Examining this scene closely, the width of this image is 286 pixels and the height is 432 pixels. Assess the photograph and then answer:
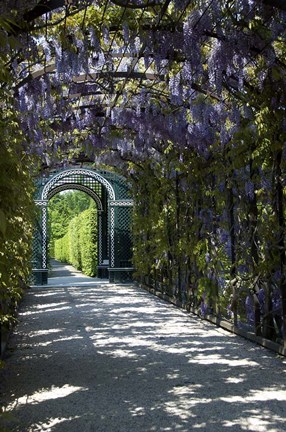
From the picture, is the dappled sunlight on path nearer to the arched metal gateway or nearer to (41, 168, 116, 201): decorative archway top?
the arched metal gateway

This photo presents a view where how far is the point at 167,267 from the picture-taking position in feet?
30.2

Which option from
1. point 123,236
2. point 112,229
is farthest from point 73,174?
point 123,236

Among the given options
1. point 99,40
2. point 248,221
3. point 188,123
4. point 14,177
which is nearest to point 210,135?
point 188,123

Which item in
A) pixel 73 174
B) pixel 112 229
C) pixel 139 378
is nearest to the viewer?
pixel 139 378

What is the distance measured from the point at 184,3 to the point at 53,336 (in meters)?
3.49

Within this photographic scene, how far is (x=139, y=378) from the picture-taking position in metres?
3.94

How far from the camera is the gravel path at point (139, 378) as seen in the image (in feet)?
9.82

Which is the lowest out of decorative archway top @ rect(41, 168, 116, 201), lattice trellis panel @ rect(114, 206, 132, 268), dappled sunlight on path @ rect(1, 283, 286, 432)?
dappled sunlight on path @ rect(1, 283, 286, 432)

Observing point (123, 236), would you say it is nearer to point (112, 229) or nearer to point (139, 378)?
point (112, 229)

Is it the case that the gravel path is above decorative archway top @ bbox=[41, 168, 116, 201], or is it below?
below

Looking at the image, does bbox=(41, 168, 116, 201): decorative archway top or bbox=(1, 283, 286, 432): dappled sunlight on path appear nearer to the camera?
bbox=(1, 283, 286, 432): dappled sunlight on path

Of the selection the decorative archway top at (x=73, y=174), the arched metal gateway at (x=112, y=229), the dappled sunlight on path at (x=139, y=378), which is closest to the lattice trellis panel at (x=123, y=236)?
the arched metal gateway at (x=112, y=229)

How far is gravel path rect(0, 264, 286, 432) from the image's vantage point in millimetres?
2994

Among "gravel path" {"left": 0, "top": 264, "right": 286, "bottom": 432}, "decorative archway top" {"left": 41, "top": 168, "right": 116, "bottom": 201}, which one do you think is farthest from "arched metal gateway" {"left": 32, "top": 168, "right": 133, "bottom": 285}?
"gravel path" {"left": 0, "top": 264, "right": 286, "bottom": 432}
